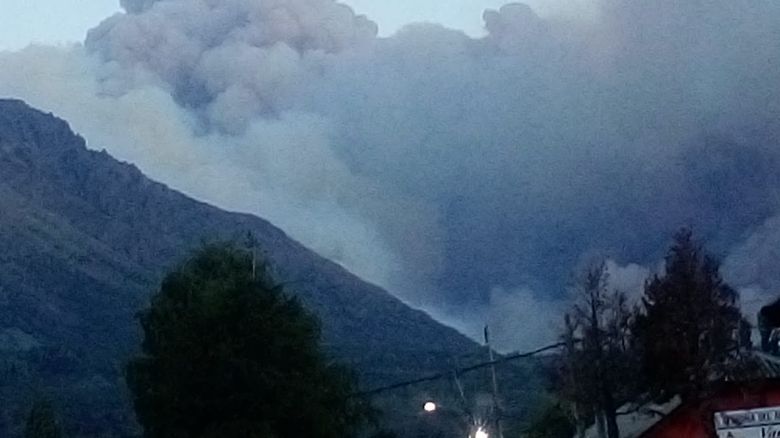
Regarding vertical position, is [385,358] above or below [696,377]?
above

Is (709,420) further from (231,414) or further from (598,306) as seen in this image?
(231,414)

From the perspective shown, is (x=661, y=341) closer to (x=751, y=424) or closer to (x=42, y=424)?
(x=751, y=424)

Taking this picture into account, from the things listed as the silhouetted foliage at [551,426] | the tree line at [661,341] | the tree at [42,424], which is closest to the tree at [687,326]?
the tree line at [661,341]

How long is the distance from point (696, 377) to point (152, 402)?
15032 millimetres

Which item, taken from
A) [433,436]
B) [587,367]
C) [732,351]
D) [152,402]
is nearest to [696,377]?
[732,351]

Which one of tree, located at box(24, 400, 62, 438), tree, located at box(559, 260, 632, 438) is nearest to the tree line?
tree, located at box(559, 260, 632, 438)

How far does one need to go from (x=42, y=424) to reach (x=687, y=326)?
60.6m

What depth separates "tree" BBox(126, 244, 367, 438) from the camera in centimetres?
3225

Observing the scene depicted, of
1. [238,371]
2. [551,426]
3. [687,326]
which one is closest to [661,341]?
[687,326]

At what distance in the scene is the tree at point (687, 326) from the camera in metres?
22.5

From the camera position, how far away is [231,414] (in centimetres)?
3212

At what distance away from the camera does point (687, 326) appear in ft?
74.5

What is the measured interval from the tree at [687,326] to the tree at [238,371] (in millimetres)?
11042

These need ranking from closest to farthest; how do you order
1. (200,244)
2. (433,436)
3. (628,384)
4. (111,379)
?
(628,384)
(200,244)
(433,436)
(111,379)
